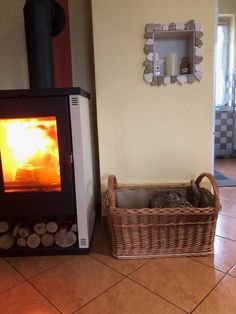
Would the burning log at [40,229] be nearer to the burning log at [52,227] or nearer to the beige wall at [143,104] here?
the burning log at [52,227]

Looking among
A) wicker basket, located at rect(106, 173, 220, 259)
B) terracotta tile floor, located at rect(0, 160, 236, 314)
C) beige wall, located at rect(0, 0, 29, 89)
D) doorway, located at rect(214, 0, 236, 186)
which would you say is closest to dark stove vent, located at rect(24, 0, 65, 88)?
beige wall, located at rect(0, 0, 29, 89)

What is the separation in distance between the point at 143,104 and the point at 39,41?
75cm

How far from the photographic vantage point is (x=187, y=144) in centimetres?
174

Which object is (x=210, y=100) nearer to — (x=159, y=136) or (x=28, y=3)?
(x=159, y=136)

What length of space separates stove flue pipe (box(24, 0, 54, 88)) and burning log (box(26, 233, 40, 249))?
2.87ft

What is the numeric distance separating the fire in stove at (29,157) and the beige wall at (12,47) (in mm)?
668

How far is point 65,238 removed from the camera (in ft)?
4.68

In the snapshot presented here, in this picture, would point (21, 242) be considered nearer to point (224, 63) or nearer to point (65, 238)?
point (65, 238)

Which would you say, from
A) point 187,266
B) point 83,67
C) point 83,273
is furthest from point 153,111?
point 83,273

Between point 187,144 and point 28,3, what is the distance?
1.31m

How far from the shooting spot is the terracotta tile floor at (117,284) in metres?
1.01

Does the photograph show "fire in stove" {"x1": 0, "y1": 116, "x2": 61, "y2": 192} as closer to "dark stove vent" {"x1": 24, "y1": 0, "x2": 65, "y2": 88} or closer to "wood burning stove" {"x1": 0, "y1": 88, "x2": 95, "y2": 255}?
"wood burning stove" {"x1": 0, "y1": 88, "x2": 95, "y2": 255}

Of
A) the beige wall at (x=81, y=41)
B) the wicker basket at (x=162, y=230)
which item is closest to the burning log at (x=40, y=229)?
the wicker basket at (x=162, y=230)

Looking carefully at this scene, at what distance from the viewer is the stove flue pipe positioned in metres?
1.42
